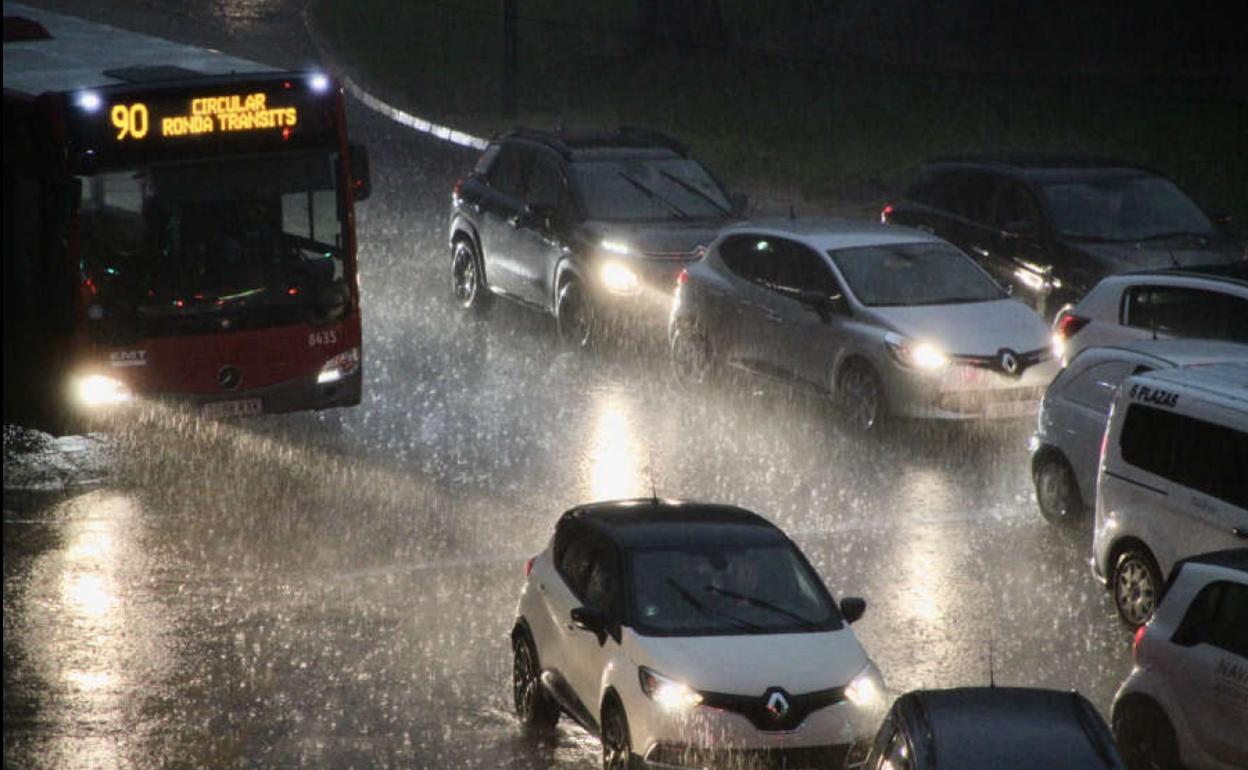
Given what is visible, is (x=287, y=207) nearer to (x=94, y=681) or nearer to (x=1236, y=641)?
(x=94, y=681)

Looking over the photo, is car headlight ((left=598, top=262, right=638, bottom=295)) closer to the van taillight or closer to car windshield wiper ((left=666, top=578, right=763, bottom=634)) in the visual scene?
the van taillight

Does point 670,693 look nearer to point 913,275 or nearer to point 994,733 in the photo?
point 994,733

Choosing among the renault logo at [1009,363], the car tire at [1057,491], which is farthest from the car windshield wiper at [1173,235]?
the car tire at [1057,491]

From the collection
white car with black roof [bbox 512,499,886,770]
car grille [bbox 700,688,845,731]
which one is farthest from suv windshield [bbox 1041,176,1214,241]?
car grille [bbox 700,688,845,731]

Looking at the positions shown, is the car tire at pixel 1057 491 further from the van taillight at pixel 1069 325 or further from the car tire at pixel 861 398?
the car tire at pixel 861 398

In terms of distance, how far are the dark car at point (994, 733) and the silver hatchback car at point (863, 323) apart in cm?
941

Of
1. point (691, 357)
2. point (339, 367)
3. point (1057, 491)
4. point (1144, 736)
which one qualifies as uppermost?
point (1144, 736)

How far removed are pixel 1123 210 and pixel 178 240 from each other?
1011 cm

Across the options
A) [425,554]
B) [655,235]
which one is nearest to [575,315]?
[655,235]

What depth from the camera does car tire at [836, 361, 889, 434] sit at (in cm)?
1964

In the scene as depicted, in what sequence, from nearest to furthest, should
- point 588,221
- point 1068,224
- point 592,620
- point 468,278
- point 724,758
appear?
point 724,758 → point 592,620 → point 1068,224 → point 588,221 → point 468,278

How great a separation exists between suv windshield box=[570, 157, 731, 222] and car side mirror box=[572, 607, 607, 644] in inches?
473

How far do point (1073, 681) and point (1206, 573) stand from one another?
2.11 meters

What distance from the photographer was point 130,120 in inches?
700
